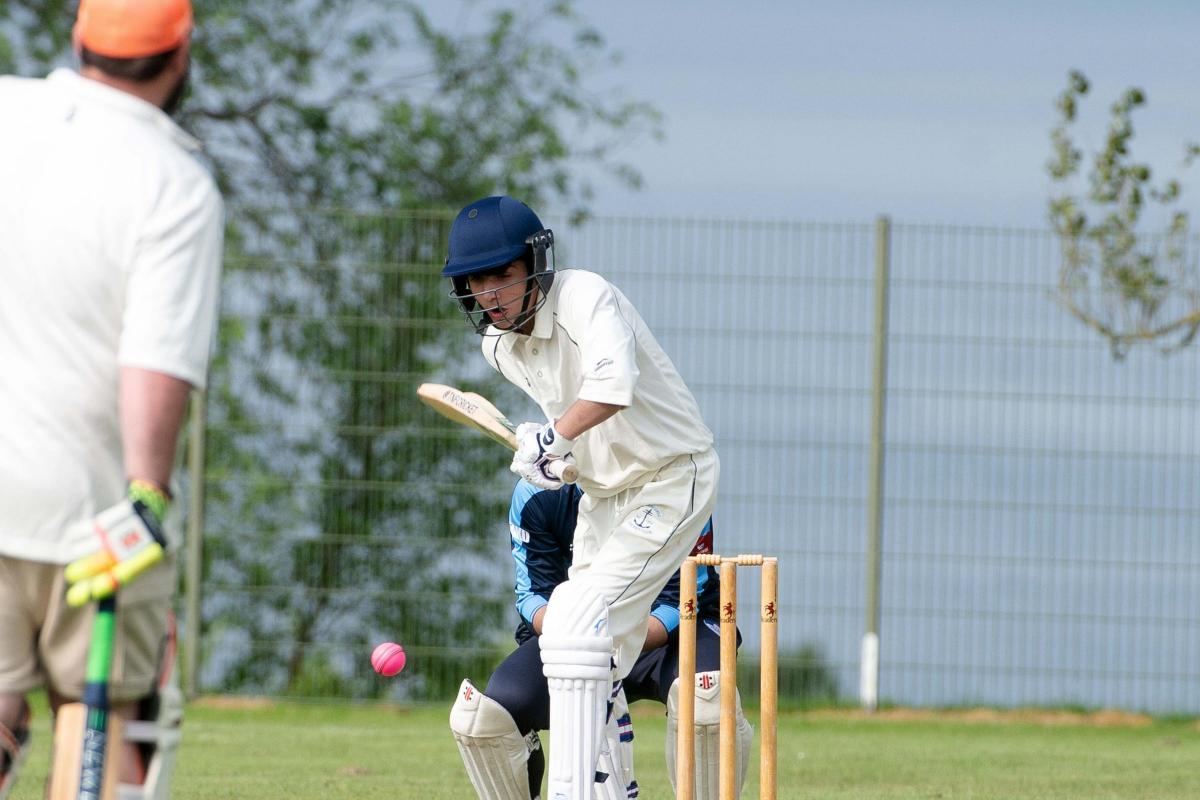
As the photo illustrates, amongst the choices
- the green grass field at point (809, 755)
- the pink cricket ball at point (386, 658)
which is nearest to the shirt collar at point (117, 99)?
the pink cricket ball at point (386, 658)

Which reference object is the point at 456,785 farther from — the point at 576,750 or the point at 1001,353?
the point at 1001,353

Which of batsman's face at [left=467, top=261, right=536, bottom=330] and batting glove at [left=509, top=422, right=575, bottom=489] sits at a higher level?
batsman's face at [left=467, top=261, right=536, bottom=330]

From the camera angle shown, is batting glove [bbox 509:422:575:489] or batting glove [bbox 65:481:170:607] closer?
batting glove [bbox 65:481:170:607]

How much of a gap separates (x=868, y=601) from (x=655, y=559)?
16.4ft

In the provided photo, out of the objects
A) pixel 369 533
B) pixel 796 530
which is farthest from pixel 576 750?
pixel 369 533

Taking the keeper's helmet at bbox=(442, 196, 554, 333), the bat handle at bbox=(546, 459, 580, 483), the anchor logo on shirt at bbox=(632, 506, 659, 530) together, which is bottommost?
the anchor logo on shirt at bbox=(632, 506, 659, 530)

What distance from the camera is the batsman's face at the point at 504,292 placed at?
12.8 ft

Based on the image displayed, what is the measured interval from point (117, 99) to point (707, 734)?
8.27 ft

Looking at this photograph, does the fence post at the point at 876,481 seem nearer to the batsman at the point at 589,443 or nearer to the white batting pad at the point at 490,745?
the white batting pad at the point at 490,745

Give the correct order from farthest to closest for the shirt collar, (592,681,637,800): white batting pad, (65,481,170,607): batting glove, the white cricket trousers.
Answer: (592,681,637,800): white batting pad
the white cricket trousers
the shirt collar
(65,481,170,607): batting glove

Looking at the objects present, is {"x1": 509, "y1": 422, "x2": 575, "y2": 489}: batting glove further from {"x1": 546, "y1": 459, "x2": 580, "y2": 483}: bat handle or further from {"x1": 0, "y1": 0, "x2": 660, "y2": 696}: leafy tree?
{"x1": 0, "y1": 0, "x2": 660, "y2": 696}: leafy tree

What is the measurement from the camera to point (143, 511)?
2295 mm

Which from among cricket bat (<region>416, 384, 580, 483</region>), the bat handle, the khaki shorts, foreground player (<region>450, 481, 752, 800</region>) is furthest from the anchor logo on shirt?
the khaki shorts

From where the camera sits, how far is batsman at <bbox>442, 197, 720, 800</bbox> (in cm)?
370
